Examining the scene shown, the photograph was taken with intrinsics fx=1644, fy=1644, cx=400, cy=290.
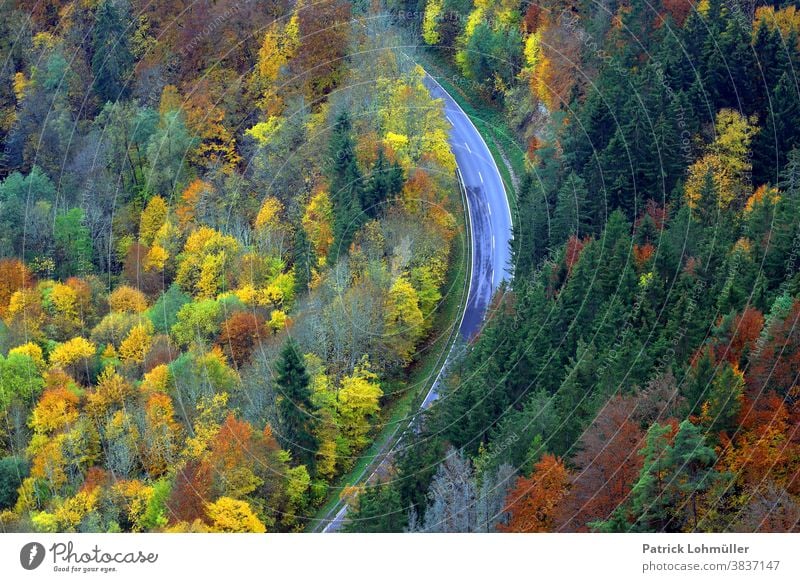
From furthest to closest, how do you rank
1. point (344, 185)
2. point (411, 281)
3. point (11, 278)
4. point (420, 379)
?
1. point (11, 278)
2. point (344, 185)
3. point (411, 281)
4. point (420, 379)

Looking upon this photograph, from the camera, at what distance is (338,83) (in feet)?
423

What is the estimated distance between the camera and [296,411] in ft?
324

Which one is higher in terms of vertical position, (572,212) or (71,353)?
A: (572,212)

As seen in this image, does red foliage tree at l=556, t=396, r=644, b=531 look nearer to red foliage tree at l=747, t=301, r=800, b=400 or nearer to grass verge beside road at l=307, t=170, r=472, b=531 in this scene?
red foliage tree at l=747, t=301, r=800, b=400

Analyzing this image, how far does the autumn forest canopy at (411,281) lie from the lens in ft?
280

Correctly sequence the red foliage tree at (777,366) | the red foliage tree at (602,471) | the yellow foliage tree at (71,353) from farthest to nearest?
the yellow foliage tree at (71,353), the red foliage tree at (777,366), the red foliage tree at (602,471)

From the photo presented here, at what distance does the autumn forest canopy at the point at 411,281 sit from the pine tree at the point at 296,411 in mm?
153

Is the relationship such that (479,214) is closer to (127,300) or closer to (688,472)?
(127,300)

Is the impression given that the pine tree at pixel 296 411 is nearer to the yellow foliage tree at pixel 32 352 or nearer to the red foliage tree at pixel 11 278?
the yellow foliage tree at pixel 32 352

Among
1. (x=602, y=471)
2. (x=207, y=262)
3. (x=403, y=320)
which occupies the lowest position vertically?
(x=602, y=471)

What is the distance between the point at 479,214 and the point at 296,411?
25.3m
